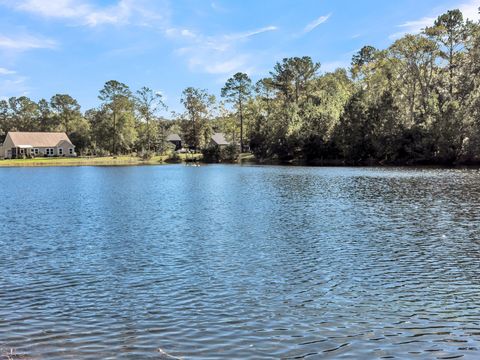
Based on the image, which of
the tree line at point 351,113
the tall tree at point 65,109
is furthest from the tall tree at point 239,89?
the tall tree at point 65,109

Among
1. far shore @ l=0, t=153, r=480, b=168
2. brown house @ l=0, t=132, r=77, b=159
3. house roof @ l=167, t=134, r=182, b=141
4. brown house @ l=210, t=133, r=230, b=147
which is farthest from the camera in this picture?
house roof @ l=167, t=134, r=182, b=141

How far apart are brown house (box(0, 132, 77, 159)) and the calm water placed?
4399 inches

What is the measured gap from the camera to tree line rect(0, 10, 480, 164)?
245ft

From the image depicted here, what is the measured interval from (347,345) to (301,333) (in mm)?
1034

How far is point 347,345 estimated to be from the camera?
28.9 ft

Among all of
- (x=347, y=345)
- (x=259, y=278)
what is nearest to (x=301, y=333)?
(x=347, y=345)

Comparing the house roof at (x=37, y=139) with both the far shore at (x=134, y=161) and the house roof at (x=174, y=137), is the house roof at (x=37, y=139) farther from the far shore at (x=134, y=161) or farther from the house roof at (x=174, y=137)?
the house roof at (x=174, y=137)

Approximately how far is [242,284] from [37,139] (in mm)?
133156

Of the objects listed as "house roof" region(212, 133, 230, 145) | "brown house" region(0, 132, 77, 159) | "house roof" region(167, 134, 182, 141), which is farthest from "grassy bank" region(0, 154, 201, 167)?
"house roof" region(167, 134, 182, 141)

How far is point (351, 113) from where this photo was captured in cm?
8850

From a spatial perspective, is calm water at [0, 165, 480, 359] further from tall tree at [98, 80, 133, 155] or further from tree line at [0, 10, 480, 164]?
tall tree at [98, 80, 133, 155]

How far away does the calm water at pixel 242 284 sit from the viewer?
353 inches

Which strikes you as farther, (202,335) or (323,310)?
(323,310)

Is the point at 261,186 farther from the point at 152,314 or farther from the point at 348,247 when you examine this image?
the point at 152,314
